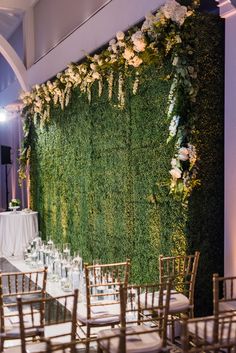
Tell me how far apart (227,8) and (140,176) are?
1.92 metres

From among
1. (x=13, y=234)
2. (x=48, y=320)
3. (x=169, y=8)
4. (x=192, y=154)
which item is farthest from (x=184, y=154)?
(x=13, y=234)

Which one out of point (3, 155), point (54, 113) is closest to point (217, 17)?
point (54, 113)

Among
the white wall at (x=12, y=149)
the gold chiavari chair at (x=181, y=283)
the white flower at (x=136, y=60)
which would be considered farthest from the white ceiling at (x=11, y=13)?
the gold chiavari chair at (x=181, y=283)

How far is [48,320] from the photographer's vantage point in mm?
3514

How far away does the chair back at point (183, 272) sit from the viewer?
4.03 metres

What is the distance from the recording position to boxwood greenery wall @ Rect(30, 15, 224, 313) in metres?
4.39

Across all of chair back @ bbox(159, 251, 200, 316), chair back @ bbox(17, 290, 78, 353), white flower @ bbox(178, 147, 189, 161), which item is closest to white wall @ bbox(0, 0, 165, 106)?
white flower @ bbox(178, 147, 189, 161)

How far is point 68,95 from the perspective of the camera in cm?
705

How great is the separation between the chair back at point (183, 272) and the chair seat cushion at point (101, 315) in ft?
1.59

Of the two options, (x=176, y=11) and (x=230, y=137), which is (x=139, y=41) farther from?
(x=230, y=137)

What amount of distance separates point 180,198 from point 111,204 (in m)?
1.79

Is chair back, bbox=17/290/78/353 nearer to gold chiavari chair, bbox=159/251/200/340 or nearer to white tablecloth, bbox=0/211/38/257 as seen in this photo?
gold chiavari chair, bbox=159/251/200/340

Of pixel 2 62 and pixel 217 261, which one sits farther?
pixel 2 62

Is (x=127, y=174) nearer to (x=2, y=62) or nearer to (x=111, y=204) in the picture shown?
(x=111, y=204)
